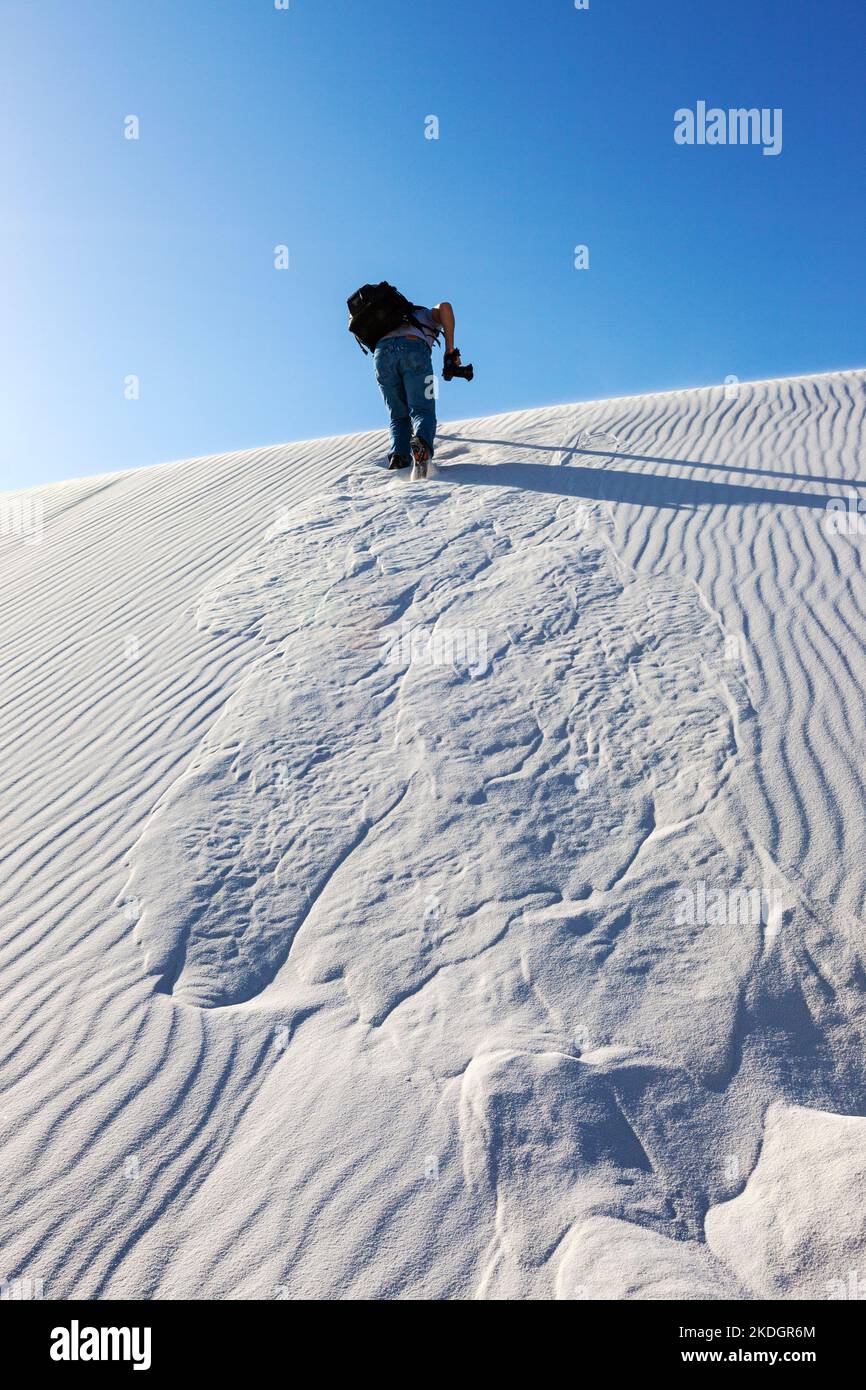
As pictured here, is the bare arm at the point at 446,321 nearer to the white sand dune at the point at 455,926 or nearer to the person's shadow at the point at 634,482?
the person's shadow at the point at 634,482

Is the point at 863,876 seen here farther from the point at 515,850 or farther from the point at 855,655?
the point at 855,655

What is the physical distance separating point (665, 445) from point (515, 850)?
6301 millimetres

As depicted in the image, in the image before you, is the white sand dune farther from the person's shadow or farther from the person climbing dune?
the person climbing dune

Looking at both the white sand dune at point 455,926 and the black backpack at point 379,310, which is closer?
the white sand dune at point 455,926

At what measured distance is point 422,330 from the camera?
8.16 m

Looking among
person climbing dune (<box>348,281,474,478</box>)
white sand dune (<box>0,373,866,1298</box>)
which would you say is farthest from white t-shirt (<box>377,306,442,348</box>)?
white sand dune (<box>0,373,866,1298</box>)

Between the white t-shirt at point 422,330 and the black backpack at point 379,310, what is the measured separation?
35 mm

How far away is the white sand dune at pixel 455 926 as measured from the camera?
2.25 metres

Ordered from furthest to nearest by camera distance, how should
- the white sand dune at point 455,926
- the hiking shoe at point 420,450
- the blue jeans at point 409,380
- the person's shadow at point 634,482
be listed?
the hiking shoe at point 420,450, the blue jeans at point 409,380, the person's shadow at point 634,482, the white sand dune at point 455,926

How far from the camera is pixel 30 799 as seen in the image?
4.47m

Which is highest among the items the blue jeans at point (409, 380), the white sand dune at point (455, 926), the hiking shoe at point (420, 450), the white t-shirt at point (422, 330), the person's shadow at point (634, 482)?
the white t-shirt at point (422, 330)

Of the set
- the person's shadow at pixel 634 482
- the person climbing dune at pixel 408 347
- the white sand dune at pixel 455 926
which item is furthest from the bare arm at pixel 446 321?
the white sand dune at pixel 455 926

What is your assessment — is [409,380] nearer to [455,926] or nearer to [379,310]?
[379,310]
